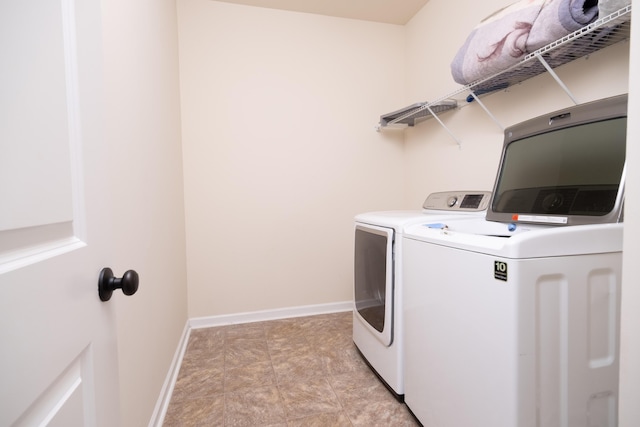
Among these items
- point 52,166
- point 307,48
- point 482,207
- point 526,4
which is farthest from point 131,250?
point 307,48

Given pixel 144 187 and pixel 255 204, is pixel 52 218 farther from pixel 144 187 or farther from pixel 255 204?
pixel 255 204

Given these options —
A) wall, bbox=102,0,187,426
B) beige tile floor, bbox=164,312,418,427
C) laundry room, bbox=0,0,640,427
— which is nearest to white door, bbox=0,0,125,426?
laundry room, bbox=0,0,640,427

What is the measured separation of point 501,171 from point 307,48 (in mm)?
1959

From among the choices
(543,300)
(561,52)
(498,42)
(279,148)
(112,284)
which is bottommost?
(543,300)

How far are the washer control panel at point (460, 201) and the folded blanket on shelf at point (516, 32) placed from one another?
643 millimetres

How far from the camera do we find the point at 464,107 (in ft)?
6.88

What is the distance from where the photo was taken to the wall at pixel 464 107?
1.34m

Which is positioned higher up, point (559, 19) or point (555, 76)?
point (559, 19)

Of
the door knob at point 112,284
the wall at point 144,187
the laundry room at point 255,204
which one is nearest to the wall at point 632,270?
the laundry room at point 255,204

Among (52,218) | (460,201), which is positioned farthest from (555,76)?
(52,218)

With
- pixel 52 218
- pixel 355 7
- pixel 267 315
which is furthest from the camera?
pixel 267 315

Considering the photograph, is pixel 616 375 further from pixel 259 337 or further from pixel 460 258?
pixel 259 337

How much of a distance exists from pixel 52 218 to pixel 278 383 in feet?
5.34

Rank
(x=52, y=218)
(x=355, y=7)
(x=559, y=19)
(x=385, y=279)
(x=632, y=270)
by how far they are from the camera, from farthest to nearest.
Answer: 1. (x=355, y=7)
2. (x=385, y=279)
3. (x=559, y=19)
4. (x=632, y=270)
5. (x=52, y=218)
